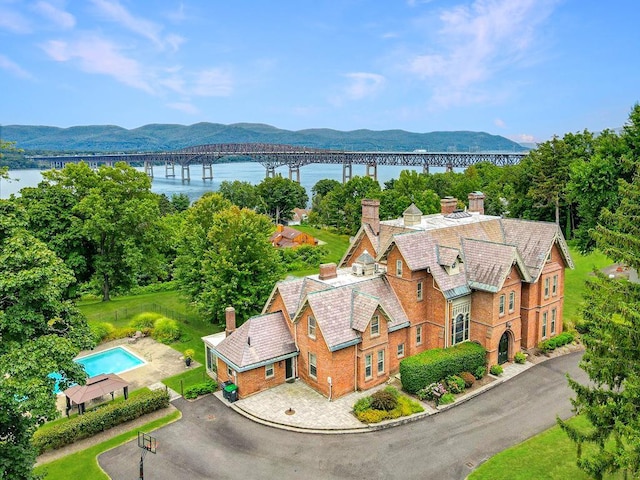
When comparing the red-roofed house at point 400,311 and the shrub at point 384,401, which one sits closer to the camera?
the shrub at point 384,401

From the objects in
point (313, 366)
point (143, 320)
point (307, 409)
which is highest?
point (313, 366)

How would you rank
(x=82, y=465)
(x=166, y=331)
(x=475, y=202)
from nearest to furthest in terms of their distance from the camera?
(x=82, y=465) → (x=166, y=331) → (x=475, y=202)

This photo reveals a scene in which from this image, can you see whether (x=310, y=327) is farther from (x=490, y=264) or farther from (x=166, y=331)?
(x=166, y=331)

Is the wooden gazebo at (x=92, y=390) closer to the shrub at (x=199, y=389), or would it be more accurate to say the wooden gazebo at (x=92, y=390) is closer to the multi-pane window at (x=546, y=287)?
the shrub at (x=199, y=389)

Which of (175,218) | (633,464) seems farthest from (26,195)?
(633,464)

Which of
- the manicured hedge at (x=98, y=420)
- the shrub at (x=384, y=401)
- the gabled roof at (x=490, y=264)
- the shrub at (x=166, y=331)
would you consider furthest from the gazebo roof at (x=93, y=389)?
the gabled roof at (x=490, y=264)

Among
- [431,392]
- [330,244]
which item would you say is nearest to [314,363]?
[431,392]

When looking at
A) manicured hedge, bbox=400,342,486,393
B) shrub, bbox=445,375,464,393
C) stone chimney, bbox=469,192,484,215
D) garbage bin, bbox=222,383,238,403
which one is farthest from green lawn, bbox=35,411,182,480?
stone chimney, bbox=469,192,484,215
